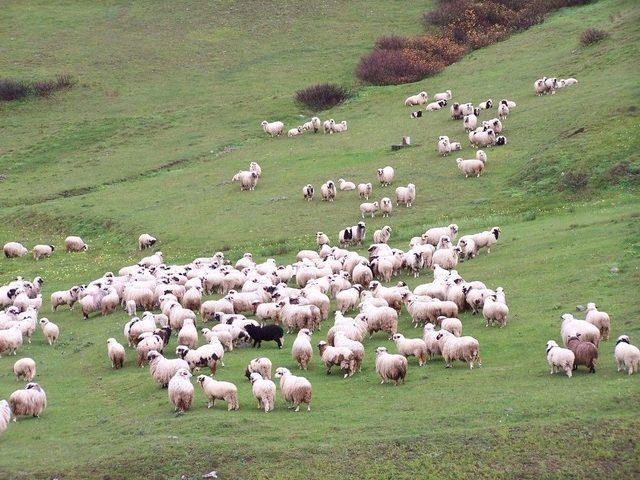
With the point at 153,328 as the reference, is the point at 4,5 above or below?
above

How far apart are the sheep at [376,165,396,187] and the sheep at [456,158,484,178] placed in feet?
11.1

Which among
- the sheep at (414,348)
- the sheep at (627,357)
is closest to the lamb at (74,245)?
the sheep at (414,348)

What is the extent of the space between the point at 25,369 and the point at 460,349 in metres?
11.6

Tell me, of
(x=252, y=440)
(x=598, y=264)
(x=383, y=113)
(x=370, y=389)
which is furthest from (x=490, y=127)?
(x=252, y=440)

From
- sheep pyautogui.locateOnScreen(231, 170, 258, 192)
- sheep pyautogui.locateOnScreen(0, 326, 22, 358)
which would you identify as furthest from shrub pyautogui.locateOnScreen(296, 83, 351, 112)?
sheep pyautogui.locateOnScreen(0, 326, 22, 358)

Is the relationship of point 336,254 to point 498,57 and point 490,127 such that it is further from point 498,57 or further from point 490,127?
point 498,57

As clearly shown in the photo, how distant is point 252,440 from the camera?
69.2 feet

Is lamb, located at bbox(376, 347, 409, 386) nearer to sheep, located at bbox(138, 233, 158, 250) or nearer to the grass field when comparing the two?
the grass field

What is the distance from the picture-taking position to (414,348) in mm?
25766

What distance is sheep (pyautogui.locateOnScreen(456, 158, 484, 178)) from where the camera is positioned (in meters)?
50.3

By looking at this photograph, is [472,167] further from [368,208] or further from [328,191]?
[328,191]

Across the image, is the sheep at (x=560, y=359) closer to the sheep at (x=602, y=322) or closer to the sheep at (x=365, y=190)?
the sheep at (x=602, y=322)

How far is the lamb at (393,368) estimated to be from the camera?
79.2 ft

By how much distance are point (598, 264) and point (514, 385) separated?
424 inches
